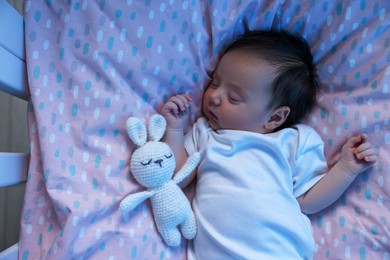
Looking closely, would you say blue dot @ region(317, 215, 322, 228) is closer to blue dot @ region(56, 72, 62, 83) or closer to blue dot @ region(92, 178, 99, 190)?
blue dot @ region(92, 178, 99, 190)

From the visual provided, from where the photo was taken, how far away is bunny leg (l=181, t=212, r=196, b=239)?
0.84 metres

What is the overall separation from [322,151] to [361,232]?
0.20 m

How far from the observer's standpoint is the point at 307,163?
897 millimetres

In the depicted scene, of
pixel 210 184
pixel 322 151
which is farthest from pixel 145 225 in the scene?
pixel 322 151

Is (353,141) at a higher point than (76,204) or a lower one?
higher

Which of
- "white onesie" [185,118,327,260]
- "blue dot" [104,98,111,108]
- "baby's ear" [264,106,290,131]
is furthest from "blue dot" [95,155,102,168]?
"baby's ear" [264,106,290,131]

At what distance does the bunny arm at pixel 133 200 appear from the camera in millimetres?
783

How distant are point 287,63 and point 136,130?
0.38 meters

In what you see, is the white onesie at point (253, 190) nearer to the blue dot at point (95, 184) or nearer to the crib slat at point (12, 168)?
the blue dot at point (95, 184)

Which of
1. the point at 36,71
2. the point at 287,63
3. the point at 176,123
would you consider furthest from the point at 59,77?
the point at 287,63

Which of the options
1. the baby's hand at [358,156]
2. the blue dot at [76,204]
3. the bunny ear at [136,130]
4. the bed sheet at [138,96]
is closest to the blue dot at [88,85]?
the bed sheet at [138,96]

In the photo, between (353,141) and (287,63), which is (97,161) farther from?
(353,141)

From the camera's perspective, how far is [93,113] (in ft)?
2.70

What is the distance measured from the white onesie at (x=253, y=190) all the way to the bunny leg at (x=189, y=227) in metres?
0.01
